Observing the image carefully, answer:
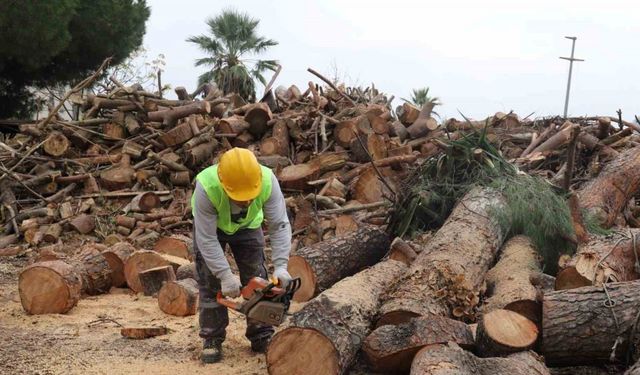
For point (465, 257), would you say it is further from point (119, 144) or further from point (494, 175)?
point (119, 144)

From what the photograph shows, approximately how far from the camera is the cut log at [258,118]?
10906 mm

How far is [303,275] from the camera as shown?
623cm

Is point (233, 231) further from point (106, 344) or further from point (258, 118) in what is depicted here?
point (258, 118)

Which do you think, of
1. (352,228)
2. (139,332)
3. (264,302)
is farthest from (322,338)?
(352,228)

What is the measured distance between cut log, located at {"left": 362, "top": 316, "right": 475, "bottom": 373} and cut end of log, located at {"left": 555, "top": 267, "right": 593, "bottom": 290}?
1.22m

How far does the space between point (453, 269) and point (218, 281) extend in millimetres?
1773

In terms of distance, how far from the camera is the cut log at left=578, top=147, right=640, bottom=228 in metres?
7.60

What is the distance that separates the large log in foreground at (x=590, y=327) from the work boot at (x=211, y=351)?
7.32 feet

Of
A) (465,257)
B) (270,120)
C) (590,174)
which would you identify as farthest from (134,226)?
(590,174)

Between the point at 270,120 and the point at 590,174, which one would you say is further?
the point at 270,120

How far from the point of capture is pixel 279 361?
13.5 feet

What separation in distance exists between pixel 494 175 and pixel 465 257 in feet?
6.25

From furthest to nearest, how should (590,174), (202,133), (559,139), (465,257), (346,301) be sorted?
1. (202,133)
2. (559,139)
3. (590,174)
4. (465,257)
5. (346,301)

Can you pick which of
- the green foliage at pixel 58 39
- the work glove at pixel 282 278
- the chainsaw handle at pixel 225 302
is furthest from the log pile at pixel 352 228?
the green foliage at pixel 58 39
